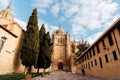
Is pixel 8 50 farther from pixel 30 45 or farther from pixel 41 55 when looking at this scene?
pixel 41 55

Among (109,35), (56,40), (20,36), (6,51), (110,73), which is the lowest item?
(110,73)

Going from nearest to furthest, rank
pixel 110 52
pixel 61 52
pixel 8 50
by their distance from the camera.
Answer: pixel 110 52 < pixel 8 50 < pixel 61 52

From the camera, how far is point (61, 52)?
49.0 m

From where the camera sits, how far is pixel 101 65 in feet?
52.6

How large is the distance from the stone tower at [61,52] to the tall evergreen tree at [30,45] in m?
27.9


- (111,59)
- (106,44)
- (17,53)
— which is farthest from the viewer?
(17,53)

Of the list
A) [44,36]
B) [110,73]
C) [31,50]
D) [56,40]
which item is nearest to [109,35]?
[110,73]

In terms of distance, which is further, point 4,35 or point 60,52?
point 60,52

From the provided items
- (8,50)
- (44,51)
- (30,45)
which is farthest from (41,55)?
(8,50)

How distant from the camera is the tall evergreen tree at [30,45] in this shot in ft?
59.7

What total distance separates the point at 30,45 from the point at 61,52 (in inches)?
1212

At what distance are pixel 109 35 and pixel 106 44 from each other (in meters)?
1.35

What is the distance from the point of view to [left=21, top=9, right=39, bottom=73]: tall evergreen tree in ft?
59.7

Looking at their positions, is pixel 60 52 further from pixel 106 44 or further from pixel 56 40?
pixel 106 44
